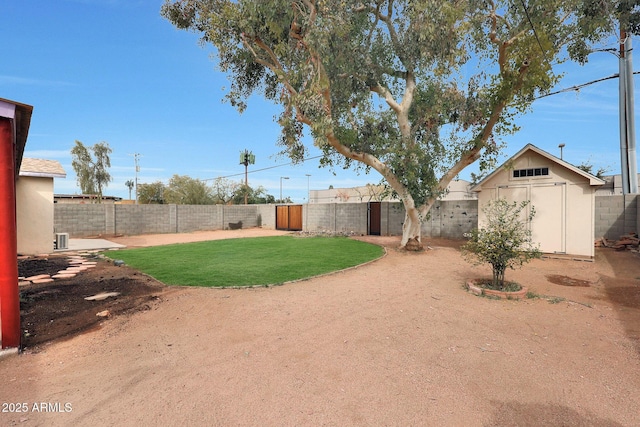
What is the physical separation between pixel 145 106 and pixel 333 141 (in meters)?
11.2

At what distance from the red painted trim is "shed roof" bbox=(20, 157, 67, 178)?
8942mm

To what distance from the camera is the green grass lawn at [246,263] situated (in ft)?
22.0

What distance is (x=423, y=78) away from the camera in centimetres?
1095

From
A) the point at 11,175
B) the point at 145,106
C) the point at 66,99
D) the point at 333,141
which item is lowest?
the point at 11,175

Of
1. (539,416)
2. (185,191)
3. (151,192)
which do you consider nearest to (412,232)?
(539,416)

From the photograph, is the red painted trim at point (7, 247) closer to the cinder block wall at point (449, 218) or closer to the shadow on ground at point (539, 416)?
the shadow on ground at point (539, 416)

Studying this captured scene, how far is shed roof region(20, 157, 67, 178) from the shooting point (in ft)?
33.2

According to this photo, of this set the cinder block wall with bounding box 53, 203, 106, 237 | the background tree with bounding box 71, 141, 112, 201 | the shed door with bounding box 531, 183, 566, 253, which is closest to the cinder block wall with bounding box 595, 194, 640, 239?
the shed door with bounding box 531, 183, 566, 253

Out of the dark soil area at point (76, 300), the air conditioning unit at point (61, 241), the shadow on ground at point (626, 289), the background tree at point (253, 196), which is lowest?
the dark soil area at point (76, 300)

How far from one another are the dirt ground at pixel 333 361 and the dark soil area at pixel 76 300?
0.20ft

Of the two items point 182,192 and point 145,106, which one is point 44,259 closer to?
point 145,106

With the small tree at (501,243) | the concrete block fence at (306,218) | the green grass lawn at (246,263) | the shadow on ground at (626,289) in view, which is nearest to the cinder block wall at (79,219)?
the concrete block fence at (306,218)

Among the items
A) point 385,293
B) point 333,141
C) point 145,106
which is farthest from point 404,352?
point 145,106

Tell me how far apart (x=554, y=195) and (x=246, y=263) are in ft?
32.8
